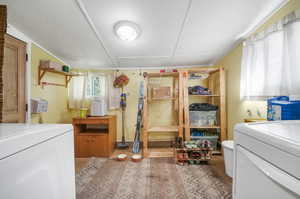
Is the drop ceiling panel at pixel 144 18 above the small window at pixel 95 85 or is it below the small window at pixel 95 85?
above

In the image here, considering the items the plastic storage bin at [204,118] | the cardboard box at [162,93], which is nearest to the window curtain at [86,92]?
the cardboard box at [162,93]

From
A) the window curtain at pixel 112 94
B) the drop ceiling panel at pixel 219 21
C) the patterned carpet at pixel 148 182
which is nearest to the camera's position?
the drop ceiling panel at pixel 219 21

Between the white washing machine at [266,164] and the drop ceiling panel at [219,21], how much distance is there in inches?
49.1

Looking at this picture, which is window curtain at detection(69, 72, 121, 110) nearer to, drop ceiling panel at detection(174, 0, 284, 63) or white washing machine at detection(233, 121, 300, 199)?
drop ceiling panel at detection(174, 0, 284, 63)

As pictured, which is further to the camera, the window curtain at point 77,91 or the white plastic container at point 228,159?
the window curtain at point 77,91

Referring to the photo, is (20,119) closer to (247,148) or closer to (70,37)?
(70,37)

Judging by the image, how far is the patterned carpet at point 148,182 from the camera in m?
1.40

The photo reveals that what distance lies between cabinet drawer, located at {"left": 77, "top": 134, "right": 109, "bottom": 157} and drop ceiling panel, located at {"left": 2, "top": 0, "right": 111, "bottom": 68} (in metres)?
1.62

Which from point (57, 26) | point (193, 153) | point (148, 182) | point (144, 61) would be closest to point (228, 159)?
point (193, 153)

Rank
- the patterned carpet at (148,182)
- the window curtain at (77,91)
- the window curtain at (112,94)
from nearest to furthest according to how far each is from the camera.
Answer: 1. the patterned carpet at (148,182)
2. the window curtain at (77,91)
3. the window curtain at (112,94)

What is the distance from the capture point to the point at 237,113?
207cm

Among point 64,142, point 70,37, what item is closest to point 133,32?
point 70,37

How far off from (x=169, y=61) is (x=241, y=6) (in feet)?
5.19

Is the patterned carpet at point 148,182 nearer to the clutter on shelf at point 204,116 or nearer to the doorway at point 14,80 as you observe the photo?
the clutter on shelf at point 204,116
